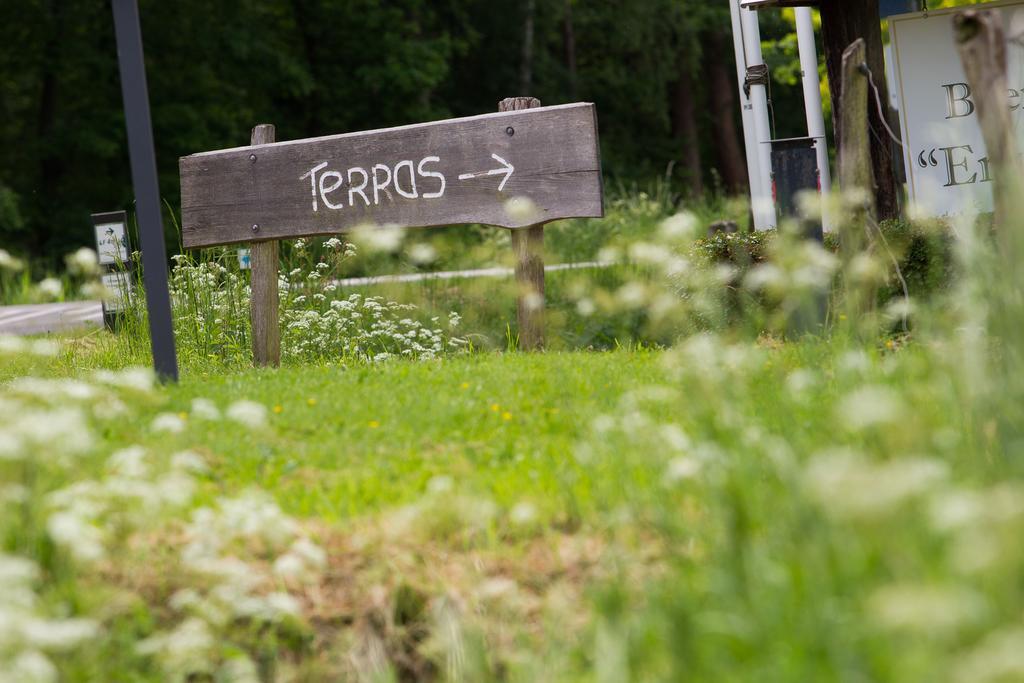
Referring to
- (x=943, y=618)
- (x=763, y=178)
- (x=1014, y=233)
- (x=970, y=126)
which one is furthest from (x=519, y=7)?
(x=943, y=618)

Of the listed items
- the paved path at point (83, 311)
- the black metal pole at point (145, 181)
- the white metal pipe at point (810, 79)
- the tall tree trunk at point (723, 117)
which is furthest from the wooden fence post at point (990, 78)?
the tall tree trunk at point (723, 117)

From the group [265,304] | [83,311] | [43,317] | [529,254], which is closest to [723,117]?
[83,311]

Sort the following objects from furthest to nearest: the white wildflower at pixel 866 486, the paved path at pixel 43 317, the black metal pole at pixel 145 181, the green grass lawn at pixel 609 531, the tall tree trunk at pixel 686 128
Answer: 1. the tall tree trunk at pixel 686 128
2. the paved path at pixel 43 317
3. the black metal pole at pixel 145 181
4. the green grass lawn at pixel 609 531
5. the white wildflower at pixel 866 486

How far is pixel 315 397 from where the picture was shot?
18.2ft

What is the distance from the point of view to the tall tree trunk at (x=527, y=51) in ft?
88.6

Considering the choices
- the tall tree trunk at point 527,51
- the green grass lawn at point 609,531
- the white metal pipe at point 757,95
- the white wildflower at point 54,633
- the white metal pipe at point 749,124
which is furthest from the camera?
the tall tree trunk at point 527,51

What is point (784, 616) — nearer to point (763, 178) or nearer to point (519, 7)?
point (763, 178)

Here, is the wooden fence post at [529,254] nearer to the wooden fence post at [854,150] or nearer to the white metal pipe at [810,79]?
the wooden fence post at [854,150]

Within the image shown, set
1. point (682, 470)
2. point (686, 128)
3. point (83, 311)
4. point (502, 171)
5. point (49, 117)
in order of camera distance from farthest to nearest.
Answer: point (686, 128) → point (49, 117) → point (83, 311) → point (502, 171) → point (682, 470)

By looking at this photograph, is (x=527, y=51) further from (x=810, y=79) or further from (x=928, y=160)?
(x=928, y=160)

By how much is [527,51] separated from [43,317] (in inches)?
621

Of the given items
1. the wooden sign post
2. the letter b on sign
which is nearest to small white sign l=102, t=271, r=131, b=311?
the wooden sign post

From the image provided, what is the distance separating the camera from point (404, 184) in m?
7.05

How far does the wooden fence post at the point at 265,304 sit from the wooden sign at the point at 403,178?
0.13 metres
